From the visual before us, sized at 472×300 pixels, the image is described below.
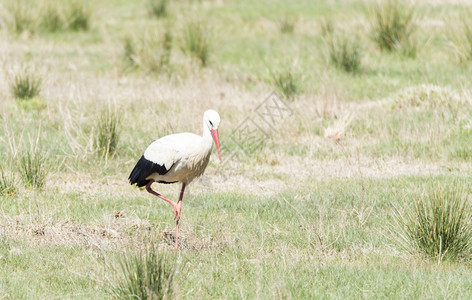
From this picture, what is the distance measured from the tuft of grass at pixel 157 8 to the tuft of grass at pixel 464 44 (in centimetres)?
806

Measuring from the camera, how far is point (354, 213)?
273 inches

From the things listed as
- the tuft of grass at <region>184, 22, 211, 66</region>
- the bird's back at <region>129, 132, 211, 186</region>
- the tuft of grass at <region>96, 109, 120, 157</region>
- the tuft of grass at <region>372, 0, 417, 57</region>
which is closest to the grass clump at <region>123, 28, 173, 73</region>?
the tuft of grass at <region>184, 22, 211, 66</region>

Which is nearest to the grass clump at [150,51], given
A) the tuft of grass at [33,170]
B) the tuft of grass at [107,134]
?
the tuft of grass at [107,134]

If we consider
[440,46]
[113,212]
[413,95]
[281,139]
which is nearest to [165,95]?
[281,139]

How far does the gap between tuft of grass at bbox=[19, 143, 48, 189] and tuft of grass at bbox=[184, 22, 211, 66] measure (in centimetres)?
658

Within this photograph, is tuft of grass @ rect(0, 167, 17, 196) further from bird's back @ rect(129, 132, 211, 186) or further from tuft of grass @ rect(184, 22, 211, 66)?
tuft of grass @ rect(184, 22, 211, 66)

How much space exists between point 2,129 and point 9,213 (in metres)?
3.50

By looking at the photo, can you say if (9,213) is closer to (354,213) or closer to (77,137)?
(77,137)

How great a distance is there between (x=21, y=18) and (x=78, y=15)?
138 centimetres

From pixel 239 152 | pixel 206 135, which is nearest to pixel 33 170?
pixel 206 135

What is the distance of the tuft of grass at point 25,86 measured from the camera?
37.6 feet

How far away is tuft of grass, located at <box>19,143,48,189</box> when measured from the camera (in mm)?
7762

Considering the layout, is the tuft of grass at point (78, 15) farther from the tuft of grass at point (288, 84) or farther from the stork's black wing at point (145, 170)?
the stork's black wing at point (145, 170)

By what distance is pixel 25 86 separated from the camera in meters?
11.5
